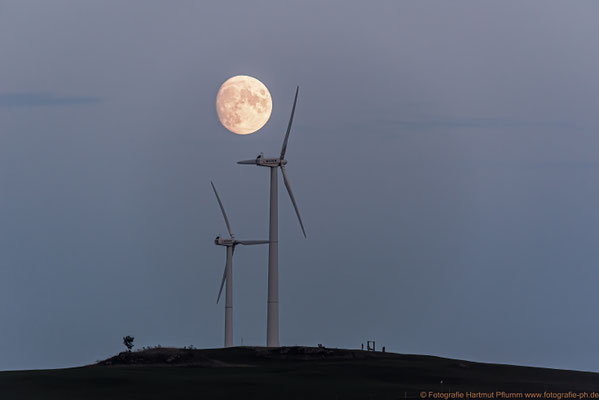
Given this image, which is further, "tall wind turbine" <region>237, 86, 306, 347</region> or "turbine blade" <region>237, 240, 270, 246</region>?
"turbine blade" <region>237, 240, 270, 246</region>

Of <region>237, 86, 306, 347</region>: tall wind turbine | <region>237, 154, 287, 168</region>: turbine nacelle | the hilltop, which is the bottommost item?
the hilltop

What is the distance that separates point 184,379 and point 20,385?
627 inches

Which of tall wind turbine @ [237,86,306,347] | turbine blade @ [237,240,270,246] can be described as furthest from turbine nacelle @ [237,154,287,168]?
turbine blade @ [237,240,270,246]

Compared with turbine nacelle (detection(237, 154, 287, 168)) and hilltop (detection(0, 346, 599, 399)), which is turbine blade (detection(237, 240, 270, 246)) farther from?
hilltop (detection(0, 346, 599, 399))

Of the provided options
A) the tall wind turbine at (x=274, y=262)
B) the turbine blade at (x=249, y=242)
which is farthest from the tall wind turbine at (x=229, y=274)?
the tall wind turbine at (x=274, y=262)

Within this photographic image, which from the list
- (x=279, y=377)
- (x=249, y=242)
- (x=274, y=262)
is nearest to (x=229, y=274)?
(x=249, y=242)

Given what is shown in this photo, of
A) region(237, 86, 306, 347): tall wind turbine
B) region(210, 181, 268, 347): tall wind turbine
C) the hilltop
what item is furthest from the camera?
region(210, 181, 268, 347): tall wind turbine

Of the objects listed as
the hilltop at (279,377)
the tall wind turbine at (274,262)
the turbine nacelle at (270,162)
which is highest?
the turbine nacelle at (270,162)

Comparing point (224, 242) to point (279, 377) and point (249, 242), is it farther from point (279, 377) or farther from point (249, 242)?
point (279, 377)

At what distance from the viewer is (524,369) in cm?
12500

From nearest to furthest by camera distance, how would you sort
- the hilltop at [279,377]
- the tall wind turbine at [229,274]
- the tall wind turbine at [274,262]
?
the hilltop at [279,377], the tall wind turbine at [274,262], the tall wind turbine at [229,274]

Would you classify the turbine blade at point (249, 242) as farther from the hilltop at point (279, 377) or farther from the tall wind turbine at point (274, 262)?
the hilltop at point (279, 377)

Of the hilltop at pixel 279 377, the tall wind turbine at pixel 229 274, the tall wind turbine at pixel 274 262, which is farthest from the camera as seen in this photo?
the tall wind turbine at pixel 229 274

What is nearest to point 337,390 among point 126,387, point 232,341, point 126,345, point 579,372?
point 126,387
